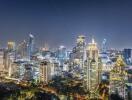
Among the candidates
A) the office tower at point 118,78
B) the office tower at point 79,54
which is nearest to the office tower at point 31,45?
the office tower at point 79,54

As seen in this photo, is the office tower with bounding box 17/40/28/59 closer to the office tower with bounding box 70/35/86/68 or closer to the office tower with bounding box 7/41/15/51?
the office tower with bounding box 7/41/15/51

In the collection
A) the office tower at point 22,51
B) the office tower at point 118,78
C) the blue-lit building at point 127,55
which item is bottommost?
the office tower at point 118,78

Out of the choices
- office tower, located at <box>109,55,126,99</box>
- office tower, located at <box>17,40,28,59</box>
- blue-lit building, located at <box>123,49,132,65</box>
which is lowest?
office tower, located at <box>109,55,126,99</box>

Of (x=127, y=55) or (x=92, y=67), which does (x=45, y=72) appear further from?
(x=127, y=55)

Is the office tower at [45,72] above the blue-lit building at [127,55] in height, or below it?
below

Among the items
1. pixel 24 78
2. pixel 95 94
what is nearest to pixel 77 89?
pixel 95 94

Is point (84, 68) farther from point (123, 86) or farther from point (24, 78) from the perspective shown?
point (123, 86)

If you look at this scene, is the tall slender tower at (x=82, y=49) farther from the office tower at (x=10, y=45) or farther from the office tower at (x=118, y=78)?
the office tower at (x=10, y=45)

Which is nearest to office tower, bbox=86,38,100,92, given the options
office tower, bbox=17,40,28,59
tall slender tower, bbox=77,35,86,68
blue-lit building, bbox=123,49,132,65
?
tall slender tower, bbox=77,35,86,68
